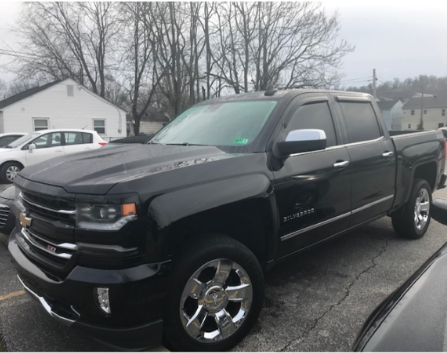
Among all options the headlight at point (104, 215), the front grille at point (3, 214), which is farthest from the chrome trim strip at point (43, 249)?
the front grille at point (3, 214)

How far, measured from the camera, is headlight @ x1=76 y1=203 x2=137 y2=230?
2121 millimetres

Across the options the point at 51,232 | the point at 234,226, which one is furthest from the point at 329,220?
the point at 51,232

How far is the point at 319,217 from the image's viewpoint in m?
3.29

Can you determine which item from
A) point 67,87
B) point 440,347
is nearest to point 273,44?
point 67,87

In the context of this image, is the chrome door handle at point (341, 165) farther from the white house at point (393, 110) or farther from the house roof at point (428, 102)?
the house roof at point (428, 102)

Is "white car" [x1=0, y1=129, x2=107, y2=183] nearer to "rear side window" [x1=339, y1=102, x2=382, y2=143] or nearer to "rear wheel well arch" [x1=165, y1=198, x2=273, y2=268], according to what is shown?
"rear side window" [x1=339, y1=102, x2=382, y2=143]

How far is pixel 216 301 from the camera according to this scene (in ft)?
8.13

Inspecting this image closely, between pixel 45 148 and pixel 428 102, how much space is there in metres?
77.0

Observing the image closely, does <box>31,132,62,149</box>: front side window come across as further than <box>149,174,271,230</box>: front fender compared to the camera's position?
Yes

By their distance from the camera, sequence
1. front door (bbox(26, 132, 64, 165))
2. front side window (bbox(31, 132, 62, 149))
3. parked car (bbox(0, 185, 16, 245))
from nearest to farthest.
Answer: parked car (bbox(0, 185, 16, 245)) → front door (bbox(26, 132, 64, 165)) → front side window (bbox(31, 132, 62, 149))

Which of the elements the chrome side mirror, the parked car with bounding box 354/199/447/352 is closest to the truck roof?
the chrome side mirror

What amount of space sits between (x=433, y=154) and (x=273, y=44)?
1021 inches

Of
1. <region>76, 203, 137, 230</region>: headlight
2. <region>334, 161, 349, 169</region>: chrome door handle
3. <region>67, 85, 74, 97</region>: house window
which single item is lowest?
<region>76, 203, 137, 230</region>: headlight

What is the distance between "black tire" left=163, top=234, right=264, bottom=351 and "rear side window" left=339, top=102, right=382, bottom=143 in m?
2.00
